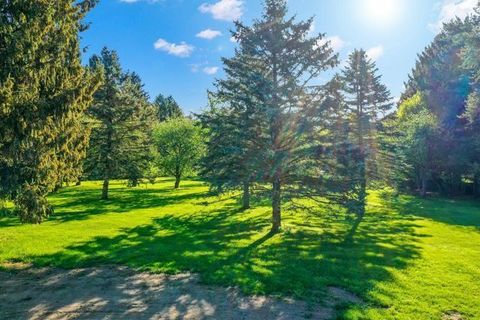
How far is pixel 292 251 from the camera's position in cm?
1521

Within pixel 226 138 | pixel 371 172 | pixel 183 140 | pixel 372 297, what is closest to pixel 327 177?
pixel 226 138

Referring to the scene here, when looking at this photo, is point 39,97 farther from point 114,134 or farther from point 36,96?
point 114,134

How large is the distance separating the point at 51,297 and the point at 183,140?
3495cm

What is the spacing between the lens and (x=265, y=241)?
1702 cm

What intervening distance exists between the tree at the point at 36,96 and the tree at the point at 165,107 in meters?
87.0

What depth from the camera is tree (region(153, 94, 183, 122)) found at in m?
106

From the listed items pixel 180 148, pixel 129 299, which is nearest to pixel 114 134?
pixel 180 148

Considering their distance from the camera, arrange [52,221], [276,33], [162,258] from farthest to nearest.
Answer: [52,221] < [276,33] < [162,258]

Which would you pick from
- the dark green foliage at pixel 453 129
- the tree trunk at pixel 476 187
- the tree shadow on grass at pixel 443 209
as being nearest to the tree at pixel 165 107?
the dark green foliage at pixel 453 129

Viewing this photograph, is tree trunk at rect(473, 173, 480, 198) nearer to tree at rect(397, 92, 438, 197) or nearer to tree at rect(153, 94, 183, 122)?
tree at rect(397, 92, 438, 197)

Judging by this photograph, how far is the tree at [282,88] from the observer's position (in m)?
17.3

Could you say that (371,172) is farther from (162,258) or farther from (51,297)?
(51,297)

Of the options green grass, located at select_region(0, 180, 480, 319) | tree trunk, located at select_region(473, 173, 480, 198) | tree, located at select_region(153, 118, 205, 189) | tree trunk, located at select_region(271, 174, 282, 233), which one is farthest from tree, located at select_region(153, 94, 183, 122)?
tree trunk, located at select_region(271, 174, 282, 233)

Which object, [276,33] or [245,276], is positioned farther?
[276,33]
